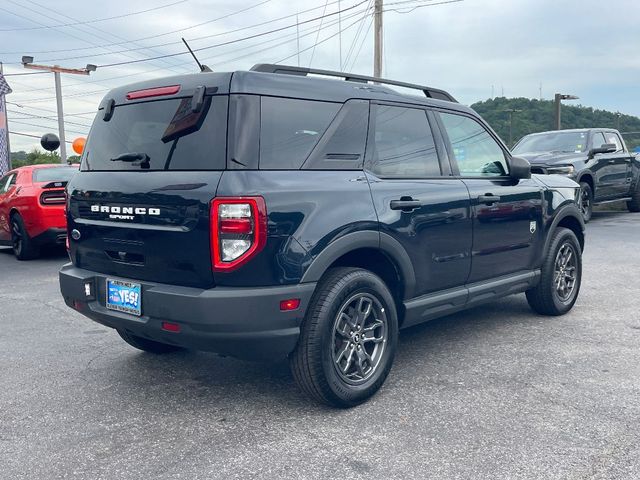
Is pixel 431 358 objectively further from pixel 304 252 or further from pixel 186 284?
pixel 186 284

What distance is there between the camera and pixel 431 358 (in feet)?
14.5

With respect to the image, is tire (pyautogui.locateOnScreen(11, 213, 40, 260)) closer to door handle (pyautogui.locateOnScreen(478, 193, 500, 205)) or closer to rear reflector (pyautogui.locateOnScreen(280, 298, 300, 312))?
door handle (pyautogui.locateOnScreen(478, 193, 500, 205))

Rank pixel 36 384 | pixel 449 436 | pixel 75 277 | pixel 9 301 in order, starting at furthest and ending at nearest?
pixel 9 301 → pixel 36 384 → pixel 75 277 → pixel 449 436

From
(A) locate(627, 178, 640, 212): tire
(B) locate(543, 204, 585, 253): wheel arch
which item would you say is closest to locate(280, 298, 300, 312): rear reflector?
(B) locate(543, 204, 585, 253): wheel arch

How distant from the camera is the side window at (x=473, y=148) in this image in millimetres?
4539

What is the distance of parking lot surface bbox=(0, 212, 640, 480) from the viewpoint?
2.88 metres

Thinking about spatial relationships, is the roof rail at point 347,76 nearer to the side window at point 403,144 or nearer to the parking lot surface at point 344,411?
the side window at point 403,144

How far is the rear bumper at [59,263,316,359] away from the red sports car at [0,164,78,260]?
6.83 meters

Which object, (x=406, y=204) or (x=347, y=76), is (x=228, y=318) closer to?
(x=406, y=204)

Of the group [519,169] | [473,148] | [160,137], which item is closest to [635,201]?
[519,169]

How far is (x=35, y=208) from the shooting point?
9.45 m

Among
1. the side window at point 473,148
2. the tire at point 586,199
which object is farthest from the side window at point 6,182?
the tire at point 586,199

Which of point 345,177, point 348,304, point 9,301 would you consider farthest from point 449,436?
point 9,301

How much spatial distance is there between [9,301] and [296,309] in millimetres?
4781
